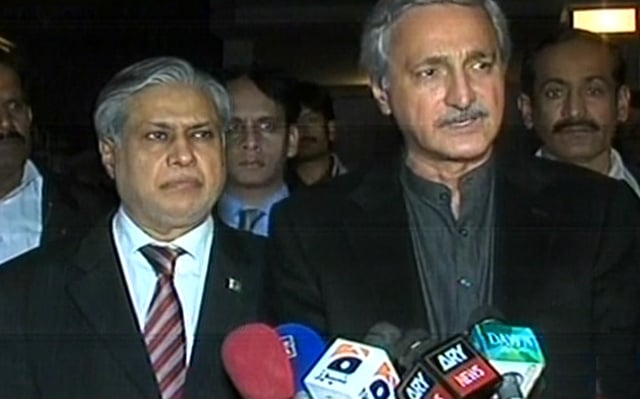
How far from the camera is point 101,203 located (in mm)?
2434

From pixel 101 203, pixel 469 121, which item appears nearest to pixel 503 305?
pixel 469 121

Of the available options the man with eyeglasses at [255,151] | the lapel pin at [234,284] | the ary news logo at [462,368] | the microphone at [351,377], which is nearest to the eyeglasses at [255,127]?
the man with eyeglasses at [255,151]

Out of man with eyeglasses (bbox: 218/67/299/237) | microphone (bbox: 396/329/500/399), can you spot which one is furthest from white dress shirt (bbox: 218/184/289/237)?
microphone (bbox: 396/329/500/399)

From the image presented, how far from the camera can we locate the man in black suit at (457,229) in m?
2.30

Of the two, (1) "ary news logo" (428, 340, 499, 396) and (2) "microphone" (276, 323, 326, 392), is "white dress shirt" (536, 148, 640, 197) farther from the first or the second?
(1) "ary news logo" (428, 340, 499, 396)

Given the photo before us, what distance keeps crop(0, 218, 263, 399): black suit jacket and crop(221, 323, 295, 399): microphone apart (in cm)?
27

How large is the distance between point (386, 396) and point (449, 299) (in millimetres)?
499

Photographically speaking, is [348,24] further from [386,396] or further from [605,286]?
[386,396]

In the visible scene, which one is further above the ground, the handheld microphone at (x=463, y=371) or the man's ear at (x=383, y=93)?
the man's ear at (x=383, y=93)

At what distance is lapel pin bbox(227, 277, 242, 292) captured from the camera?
2414 millimetres

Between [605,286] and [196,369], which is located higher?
[605,286]

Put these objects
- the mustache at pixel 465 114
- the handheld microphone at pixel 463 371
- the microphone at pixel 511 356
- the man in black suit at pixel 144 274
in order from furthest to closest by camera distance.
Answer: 1. the man in black suit at pixel 144 274
2. the mustache at pixel 465 114
3. the microphone at pixel 511 356
4. the handheld microphone at pixel 463 371

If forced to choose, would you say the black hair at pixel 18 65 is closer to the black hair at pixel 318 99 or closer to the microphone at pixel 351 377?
the black hair at pixel 318 99

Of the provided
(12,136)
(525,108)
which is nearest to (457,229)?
(525,108)
